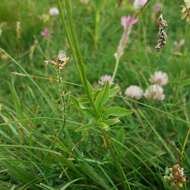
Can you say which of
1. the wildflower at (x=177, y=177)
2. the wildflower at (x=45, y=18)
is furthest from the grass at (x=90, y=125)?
the wildflower at (x=45, y=18)

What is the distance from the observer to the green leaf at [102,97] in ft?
3.37

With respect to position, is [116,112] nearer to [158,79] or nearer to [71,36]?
[71,36]

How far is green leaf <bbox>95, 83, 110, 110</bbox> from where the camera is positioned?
103 cm

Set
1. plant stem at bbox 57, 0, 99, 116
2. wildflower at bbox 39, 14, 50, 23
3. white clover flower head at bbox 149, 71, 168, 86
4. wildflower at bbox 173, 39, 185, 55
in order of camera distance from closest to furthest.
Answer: plant stem at bbox 57, 0, 99, 116 < white clover flower head at bbox 149, 71, 168, 86 < wildflower at bbox 173, 39, 185, 55 < wildflower at bbox 39, 14, 50, 23

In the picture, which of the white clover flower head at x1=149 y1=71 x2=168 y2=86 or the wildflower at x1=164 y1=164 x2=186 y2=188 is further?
the white clover flower head at x1=149 y1=71 x2=168 y2=86

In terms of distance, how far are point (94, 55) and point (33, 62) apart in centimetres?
26

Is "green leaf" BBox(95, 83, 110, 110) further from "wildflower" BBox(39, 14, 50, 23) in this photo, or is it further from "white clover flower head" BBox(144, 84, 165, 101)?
"wildflower" BBox(39, 14, 50, 23)

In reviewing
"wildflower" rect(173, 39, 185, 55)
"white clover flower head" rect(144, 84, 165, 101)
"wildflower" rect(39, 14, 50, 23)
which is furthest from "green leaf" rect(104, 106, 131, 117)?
"wildflower" rect(39, 14, 50, 23)

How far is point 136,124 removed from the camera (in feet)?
5.14

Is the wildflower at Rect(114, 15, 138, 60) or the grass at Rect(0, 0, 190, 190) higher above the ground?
the wildflower at Rect(114, 15, 138, 60)

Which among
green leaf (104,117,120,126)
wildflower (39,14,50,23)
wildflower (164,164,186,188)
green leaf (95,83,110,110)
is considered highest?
wildflower (39,14,50,23)

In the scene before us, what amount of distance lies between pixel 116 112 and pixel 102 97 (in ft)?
0.19

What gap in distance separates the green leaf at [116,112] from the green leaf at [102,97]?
0.02 meters

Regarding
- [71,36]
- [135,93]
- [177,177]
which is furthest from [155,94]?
[71,36]
